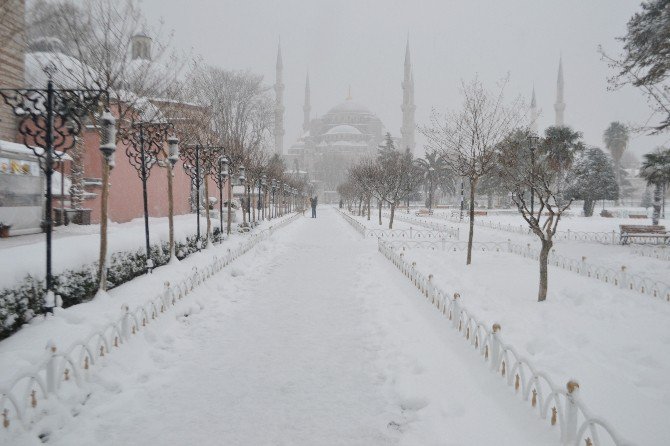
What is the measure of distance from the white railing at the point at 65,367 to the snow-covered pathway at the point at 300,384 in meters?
0.23

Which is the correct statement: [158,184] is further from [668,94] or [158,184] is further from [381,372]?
[668,94]

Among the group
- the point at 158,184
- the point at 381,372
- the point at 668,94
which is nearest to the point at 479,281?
the point at 381,372

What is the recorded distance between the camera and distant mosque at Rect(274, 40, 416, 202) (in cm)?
9825

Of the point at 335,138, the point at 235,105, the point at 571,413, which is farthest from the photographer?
the point at 335,138

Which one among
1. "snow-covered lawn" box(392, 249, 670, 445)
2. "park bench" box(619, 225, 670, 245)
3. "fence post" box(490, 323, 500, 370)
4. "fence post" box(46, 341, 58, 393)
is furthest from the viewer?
"park bench" box(619, 225, 670, 245)

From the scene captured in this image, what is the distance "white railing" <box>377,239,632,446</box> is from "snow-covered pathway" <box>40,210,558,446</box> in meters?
0.17

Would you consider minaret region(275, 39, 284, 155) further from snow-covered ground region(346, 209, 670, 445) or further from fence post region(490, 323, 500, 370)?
fence post region(490, 323, 500, 370)

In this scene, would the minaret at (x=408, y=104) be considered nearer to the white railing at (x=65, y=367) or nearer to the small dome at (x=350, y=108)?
the small dome at (x=350, y=108)

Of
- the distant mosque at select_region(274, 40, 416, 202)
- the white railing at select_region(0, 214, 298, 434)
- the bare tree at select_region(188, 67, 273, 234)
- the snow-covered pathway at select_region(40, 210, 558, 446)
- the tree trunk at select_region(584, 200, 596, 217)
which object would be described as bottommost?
the snow-covered pathway at select_region(40, 210, 558, 446)

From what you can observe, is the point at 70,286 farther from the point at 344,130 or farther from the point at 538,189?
the point at 344,130

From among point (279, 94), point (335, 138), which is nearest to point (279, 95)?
point (279, 94)

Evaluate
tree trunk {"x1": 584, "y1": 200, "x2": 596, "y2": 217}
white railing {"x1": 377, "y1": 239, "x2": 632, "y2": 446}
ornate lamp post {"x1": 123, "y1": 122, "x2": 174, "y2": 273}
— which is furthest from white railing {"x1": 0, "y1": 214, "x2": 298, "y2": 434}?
tree trunk {"x1": 584, "y1": 200, "x2": 596, "y2": 217}

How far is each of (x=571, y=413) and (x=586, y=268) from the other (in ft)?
34.3

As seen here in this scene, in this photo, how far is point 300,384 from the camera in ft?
16.4
